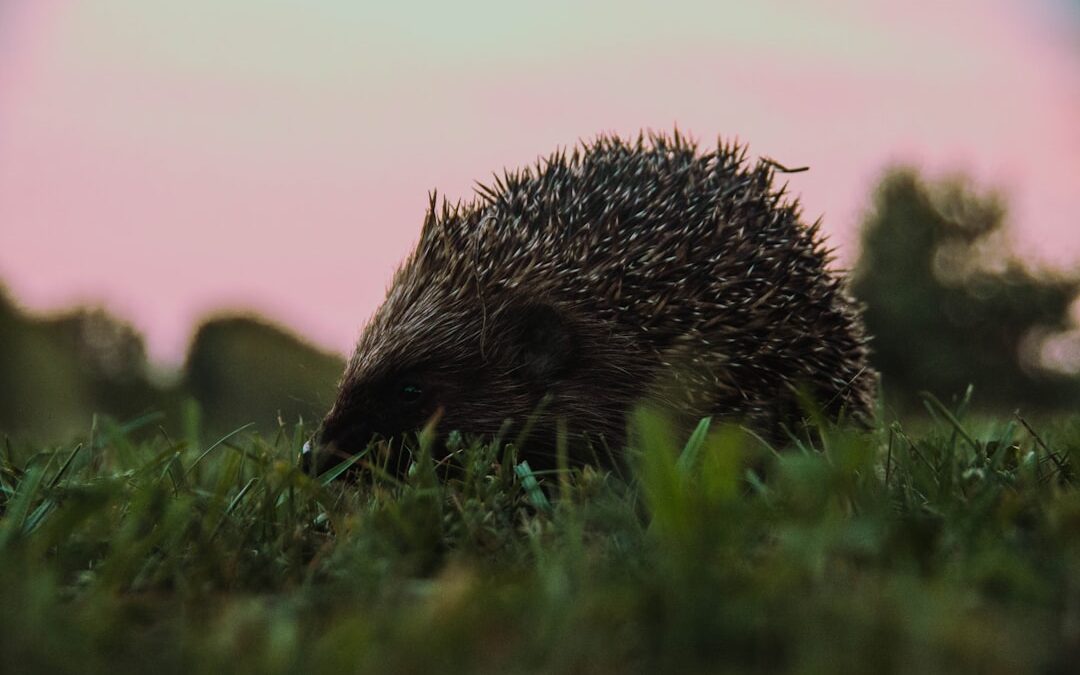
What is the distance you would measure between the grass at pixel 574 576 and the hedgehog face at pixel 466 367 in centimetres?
159

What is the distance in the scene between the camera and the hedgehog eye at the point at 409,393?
17.7ft

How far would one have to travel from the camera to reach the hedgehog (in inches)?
213

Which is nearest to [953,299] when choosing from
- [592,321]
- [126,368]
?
[126,368]

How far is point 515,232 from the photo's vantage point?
5.84 metres

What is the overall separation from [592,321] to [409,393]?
1.03 metres

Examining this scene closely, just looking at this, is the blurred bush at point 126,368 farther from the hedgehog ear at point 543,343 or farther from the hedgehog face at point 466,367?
the hedgehog ear at point 543,343

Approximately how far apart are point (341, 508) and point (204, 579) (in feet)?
2.82

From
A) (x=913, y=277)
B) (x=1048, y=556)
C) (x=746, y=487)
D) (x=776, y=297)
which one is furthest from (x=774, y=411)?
(x=913, y=277)

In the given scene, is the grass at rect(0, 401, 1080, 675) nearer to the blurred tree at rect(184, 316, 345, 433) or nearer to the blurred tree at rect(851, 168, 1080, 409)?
the blurred tree at rect(184, 316, 345, 433)

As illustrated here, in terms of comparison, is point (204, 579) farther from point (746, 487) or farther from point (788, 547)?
point (746, 487)

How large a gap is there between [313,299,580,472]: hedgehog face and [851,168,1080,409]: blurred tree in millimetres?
21381

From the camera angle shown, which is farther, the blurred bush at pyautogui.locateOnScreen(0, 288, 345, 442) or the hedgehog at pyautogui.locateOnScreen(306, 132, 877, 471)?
the blurred bush at pyautogui.locateOnScreen(0, 288, 345, 442)

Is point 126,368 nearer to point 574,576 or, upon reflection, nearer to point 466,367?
point 466,367

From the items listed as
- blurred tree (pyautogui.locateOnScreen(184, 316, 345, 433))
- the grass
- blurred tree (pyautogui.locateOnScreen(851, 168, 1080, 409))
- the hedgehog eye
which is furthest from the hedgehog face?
blurred tree (pyautogui.locateOnScreen(851, 168, 1080, 409))
